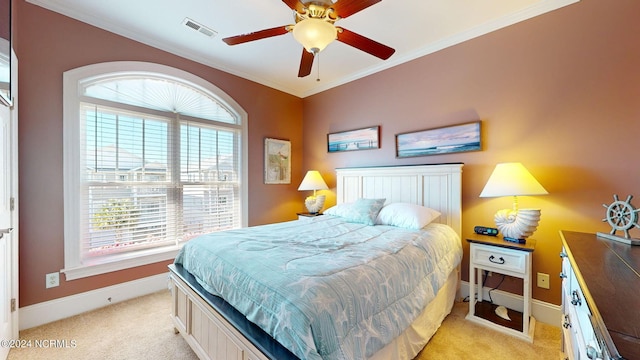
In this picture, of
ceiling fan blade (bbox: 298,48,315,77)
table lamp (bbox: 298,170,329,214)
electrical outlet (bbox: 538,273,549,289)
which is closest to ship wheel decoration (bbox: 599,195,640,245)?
electrical outlet (bbox: 538,273,549,289)

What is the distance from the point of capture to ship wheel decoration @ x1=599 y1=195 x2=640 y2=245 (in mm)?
1407

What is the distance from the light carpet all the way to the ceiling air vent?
9.36 ft

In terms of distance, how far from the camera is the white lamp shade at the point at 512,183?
78.3 inches

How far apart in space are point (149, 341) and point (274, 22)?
9.93 ft

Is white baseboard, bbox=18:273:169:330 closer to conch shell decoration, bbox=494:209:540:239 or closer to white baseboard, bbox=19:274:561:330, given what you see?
white baseboard, bbox=19:274:561:330

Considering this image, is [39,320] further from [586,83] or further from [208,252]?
[586,83]

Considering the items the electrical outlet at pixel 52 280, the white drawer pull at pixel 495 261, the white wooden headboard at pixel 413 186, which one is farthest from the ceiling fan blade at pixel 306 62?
the electrical outlet at pixel 52 280

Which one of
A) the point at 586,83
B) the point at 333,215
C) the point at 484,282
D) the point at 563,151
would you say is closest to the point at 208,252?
the point at 333,215

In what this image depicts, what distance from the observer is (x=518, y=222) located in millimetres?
2090

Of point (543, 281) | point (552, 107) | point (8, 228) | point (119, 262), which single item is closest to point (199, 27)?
point (8, 228)

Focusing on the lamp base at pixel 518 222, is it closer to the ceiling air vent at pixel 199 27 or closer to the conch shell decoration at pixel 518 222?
the conch shell decoration at pixel 518 222

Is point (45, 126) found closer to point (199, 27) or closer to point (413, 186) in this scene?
point (199, 27)

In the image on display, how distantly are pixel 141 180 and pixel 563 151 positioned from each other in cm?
418

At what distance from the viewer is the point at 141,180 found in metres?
2.79
